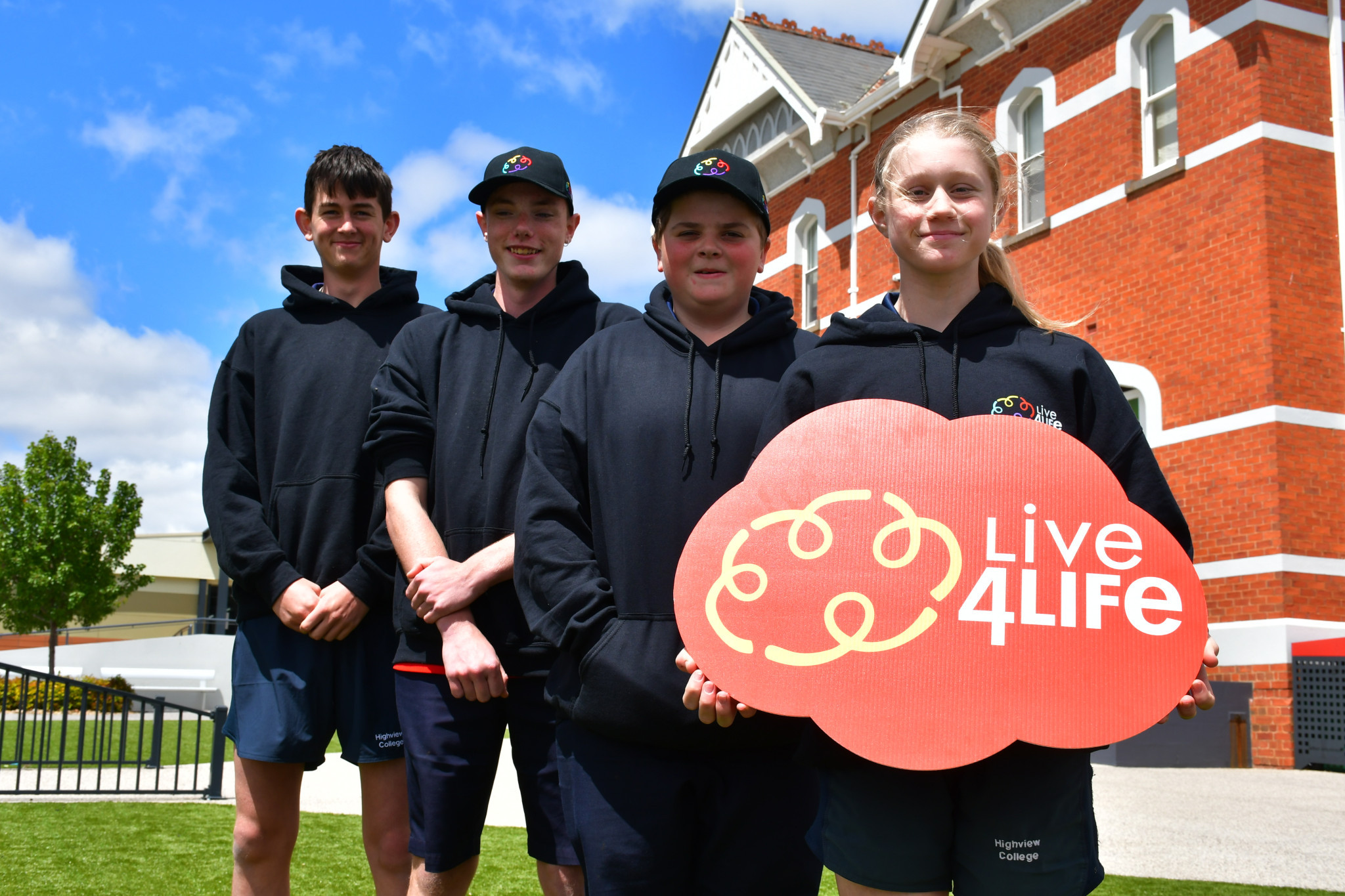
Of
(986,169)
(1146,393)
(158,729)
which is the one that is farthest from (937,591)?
(1146,393)

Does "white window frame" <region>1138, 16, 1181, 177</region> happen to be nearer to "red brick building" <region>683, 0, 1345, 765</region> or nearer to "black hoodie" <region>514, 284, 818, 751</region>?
"red brick building" <region>683, 0, 1345, 765</region>

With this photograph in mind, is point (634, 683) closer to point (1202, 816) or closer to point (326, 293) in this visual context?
point (326, 293)

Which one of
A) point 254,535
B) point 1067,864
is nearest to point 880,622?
point 1067,864

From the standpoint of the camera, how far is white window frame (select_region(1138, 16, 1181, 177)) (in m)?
13.2

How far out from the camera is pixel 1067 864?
2.05 meters

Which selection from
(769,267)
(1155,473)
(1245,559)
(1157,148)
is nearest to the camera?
(1155,473)

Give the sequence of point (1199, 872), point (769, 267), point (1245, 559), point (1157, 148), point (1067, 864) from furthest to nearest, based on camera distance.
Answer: point (769, 267) < point (1157, 148) < point (1245, 559) < point (1199, 872) < point (1067, 864)

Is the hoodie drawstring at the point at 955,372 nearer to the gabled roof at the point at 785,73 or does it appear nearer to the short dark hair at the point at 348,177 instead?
the short dark hair at the point at 348,177

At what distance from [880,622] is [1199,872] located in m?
5.02

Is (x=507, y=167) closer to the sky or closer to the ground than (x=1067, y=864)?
closer to the sky

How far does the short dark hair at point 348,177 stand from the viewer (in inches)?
138

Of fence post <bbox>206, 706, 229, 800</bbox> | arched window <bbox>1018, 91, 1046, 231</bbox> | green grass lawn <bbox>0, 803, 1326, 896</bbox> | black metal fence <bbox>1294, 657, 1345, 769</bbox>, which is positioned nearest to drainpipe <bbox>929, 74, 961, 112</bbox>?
arched window <bbox>1018, 91, 1046, 231</bbox>

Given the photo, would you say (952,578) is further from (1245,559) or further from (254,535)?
(1245,559)

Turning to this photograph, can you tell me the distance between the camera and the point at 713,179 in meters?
2.62
